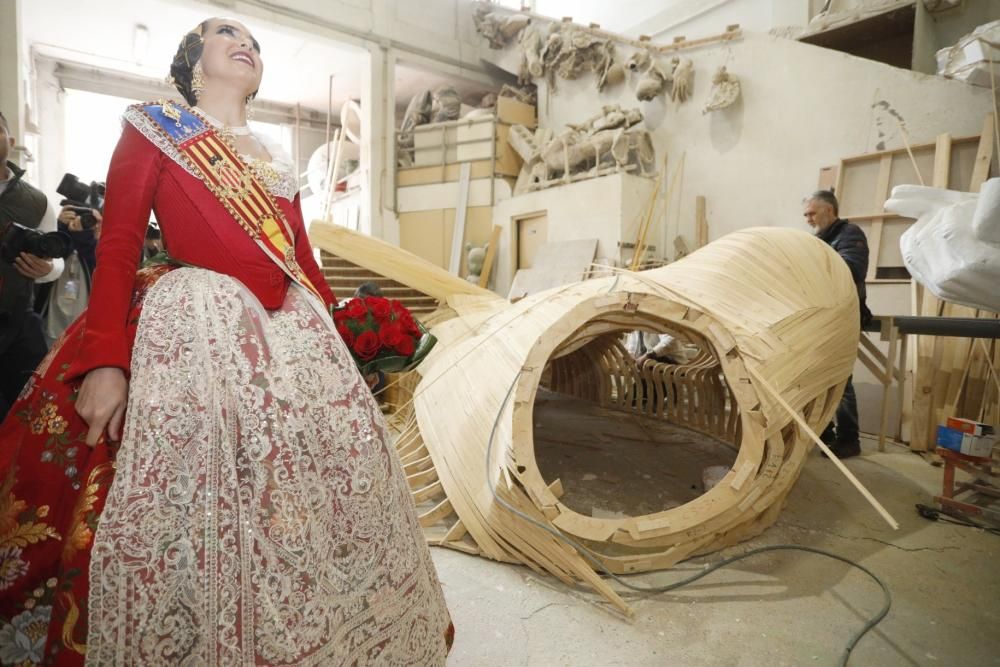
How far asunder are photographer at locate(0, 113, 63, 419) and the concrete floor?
1540 mm

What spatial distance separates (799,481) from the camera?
2717 millimetres

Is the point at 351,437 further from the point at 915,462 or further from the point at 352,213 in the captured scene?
the point at 352,213

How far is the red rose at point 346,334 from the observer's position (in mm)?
1272

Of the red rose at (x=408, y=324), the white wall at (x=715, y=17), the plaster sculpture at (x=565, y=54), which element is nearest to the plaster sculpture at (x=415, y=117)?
→ the plaster sculpture at (x=565, y=54)

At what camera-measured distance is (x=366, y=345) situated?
1.28 meters

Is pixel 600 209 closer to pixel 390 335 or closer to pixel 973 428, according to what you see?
pixel 973 428

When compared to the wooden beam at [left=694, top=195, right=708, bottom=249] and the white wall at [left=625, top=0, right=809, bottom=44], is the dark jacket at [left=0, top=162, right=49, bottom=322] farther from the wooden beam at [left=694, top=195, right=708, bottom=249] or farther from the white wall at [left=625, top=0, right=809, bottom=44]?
the white wall at [left=625, top=0, right=809, bottom=44]

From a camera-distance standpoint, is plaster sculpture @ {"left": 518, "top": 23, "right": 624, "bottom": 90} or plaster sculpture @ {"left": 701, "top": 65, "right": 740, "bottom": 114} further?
plaster sculpture @ {"left": 518, "top": 23, "right": 624, "bottom": 90}

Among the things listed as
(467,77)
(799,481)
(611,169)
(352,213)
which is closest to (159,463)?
(799,481)

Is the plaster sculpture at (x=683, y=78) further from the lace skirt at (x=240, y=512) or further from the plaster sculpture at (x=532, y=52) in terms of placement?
the lace skirt at (x=240, y=512)

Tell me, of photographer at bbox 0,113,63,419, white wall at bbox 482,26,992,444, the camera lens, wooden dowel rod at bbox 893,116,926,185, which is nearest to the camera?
the camera lens

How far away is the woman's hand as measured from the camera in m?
0.80

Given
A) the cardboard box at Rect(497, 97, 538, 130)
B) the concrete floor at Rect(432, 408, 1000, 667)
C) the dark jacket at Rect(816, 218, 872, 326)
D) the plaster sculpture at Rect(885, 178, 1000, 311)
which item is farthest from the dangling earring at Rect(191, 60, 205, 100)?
the cardboard box at Rect(497, 97, 538, 130)

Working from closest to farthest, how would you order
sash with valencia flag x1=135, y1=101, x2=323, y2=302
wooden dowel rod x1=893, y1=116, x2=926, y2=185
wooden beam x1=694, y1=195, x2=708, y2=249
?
sash with valencia flag x1=135, y1=101, x2=323, y2=302
wooden dowel rod x1=893, y1=116, x2=926, y2=185
wooden beam x1=694, y1=195, x2=708, y2=249
